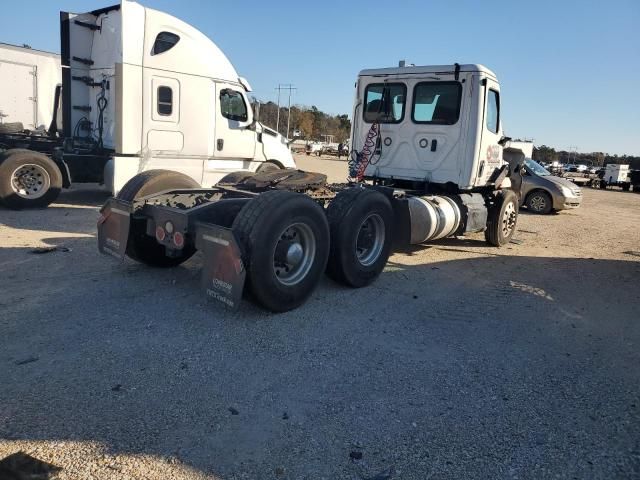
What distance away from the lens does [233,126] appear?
455 inches

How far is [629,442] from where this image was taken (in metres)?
3.19

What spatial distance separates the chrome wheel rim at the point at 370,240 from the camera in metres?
6.18

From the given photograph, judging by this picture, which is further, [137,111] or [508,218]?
[137,111]

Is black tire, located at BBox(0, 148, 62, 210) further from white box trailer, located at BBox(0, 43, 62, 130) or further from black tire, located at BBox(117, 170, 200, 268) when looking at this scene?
black tire, located at BBox(117, 170, 200, 268)

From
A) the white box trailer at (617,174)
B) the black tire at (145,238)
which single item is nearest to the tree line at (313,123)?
the white box trailer at (617,174)

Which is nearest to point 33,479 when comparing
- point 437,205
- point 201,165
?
point 437,205

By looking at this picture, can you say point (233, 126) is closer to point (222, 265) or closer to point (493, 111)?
point (493, 111)

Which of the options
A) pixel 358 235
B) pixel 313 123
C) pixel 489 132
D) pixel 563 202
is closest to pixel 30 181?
pixel 358 235

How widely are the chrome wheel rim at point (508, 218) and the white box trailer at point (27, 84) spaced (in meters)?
11.5

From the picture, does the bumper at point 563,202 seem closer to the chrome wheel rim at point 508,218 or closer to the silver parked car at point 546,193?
the silver parked car at point 546,193

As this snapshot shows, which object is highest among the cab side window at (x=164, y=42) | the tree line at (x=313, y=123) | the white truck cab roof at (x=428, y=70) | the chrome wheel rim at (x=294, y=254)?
the tree line at (x=313, y=123)

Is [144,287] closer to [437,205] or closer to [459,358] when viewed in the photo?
[459,358]

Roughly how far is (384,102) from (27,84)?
967cm

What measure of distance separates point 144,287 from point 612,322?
5146 millimetres
